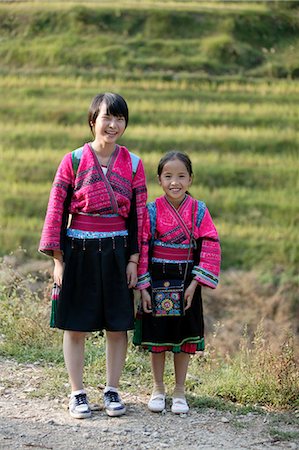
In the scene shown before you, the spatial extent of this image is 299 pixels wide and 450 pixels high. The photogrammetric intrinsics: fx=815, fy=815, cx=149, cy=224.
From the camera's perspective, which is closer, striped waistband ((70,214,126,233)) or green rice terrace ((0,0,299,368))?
striped waistband ((70,214,126,233))

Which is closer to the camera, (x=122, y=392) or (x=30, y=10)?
(x=122, y=392)

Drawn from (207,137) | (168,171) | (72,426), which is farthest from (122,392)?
(207,137)

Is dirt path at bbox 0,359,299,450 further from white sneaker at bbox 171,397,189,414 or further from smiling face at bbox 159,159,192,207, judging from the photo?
smiling face at bbox 159,159,192,207

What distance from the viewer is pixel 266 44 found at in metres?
14.2

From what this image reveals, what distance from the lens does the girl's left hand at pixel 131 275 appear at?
423 cm

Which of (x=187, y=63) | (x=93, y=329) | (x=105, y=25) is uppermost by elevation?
(x=105, y=25)

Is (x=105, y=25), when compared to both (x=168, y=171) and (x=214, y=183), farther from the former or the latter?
(x=168, y=171)

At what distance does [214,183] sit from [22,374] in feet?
21.0

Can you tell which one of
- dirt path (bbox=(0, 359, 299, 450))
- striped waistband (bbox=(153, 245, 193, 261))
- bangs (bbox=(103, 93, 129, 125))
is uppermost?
bangs (bbox=(103, 93, 129, 125))

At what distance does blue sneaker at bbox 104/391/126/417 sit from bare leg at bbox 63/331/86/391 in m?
0.17

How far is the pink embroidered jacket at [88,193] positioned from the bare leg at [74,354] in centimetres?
46

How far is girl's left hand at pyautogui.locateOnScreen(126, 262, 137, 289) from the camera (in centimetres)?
423

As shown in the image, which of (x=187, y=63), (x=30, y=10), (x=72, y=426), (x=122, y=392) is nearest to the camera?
(x=72, y=426)

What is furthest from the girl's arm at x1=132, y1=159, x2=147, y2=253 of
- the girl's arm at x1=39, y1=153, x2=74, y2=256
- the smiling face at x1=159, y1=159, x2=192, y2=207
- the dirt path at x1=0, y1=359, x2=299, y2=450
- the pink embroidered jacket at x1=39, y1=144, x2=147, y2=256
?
the dirt path at x1=0, y1=359, x2=299, y2=450
